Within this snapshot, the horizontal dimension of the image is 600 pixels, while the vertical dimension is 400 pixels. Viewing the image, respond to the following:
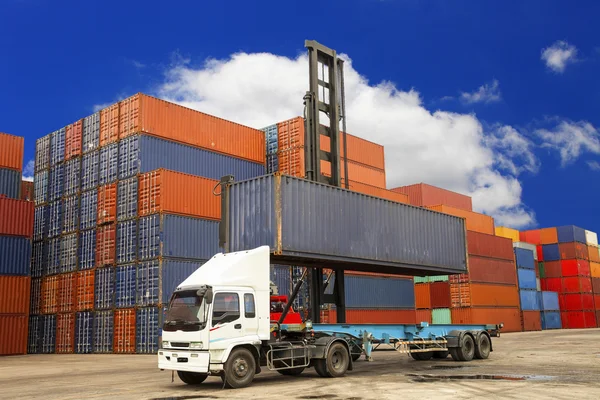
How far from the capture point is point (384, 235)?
19.1 m

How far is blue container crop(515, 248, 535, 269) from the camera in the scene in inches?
2295

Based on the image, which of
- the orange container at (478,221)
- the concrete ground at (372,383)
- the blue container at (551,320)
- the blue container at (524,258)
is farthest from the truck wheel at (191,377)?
the blue container at (551,320)

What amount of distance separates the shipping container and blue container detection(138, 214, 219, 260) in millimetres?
8921

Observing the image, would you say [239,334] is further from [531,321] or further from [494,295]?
[531,321]

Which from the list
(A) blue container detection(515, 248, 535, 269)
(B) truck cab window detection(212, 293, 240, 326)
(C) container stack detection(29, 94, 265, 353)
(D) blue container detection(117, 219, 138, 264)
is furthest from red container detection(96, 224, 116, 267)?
(A) blue container detection(515, 248, 535, 269)

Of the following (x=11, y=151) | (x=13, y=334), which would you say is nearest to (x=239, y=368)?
(x=13, y=334)

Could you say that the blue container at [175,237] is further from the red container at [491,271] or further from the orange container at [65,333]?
the red container at [491,271]

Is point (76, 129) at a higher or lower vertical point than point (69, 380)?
higher

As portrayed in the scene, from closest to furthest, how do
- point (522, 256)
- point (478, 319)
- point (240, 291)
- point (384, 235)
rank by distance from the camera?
point (240, 291)
point (384, 235)
point (478, 319)
point (522, 256)

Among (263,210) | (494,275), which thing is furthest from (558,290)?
(263,210)

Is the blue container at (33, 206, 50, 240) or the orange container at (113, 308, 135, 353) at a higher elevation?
the blue container at (33, 206, 50, 240)

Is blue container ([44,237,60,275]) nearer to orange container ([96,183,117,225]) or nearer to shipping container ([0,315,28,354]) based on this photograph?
shipping container ([0,315,28,354])

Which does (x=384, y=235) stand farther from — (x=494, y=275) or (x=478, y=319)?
(x=494, y=275)

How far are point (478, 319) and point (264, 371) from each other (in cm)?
3536
